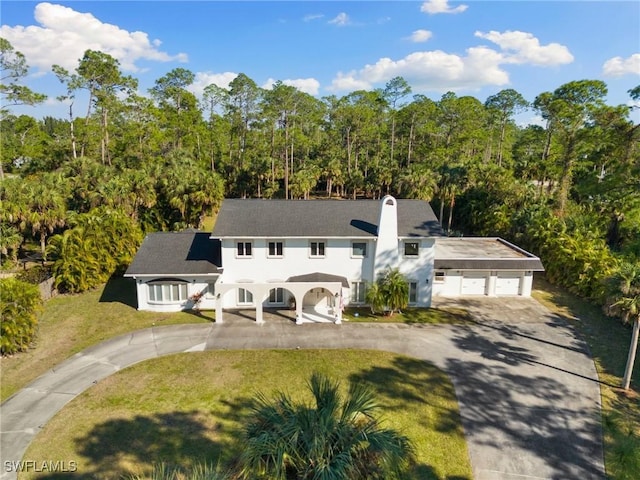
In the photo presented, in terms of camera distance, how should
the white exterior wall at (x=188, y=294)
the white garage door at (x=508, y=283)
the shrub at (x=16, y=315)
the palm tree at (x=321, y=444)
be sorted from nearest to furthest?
the palm tree at (x=321, y=444) → the shrub at (x=16, y=315) → the white exterior wall at (x=188, y=294) → the white garage door at (x=508, y=283)

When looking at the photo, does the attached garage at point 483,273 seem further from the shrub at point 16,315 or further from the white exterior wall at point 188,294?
the shrub at point 16,315

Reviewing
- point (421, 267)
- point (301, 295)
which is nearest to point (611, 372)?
point (421, 267)

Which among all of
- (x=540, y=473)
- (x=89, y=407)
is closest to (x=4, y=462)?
(x=89, y=407)

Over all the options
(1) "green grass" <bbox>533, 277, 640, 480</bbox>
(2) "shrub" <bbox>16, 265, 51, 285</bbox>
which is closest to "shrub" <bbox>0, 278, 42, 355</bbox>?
(2) "shrub" <bbox>16, 265, 51, 285</bbox>

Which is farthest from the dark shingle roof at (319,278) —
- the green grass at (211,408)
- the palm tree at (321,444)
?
the palm tree at (321,444)

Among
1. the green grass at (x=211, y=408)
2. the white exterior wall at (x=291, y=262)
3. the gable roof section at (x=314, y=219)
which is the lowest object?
the green grass at (x=211, y=408)

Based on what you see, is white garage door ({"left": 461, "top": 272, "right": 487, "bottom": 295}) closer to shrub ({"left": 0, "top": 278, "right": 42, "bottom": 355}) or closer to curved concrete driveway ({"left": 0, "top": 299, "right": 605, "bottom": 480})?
curved concrete driveway ({"left": 0, "top": 299, "right": 605, "bottom": 480})

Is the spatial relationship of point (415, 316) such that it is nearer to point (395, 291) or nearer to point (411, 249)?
point (395, 291)
